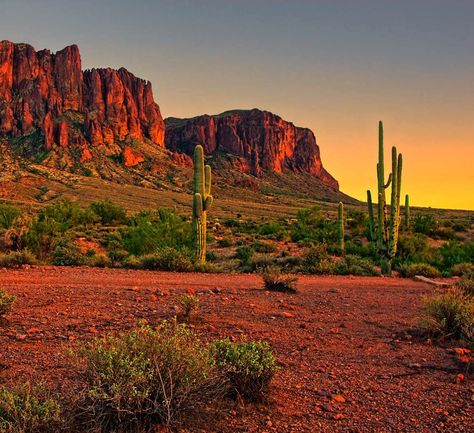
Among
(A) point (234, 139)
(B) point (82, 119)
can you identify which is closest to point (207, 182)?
(B) point (82, 119)

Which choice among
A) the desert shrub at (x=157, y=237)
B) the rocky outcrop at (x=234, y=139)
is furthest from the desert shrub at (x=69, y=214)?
the rocky outcrop at (x=234, y=139)

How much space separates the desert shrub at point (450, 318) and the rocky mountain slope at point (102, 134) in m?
85.9

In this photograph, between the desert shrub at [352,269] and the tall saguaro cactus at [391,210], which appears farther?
the tall saguaro cactus at [391,210]

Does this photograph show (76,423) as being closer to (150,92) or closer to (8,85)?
(8,85)

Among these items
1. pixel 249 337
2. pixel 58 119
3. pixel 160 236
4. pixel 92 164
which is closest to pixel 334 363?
pixel 249 337

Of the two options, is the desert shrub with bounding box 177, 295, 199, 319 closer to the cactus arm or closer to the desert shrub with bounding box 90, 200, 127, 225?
the cactus arm

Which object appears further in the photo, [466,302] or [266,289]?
[266,289]

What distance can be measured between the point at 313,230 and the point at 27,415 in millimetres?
31953

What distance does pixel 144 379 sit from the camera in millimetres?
3494

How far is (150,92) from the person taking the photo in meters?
161

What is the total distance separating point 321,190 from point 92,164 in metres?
94.5

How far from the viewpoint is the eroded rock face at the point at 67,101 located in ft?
384

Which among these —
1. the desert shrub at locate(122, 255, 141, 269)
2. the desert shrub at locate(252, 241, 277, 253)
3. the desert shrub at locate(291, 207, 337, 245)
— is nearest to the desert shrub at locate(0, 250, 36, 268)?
the desert shrub at locate(122, 255, 141, 269)

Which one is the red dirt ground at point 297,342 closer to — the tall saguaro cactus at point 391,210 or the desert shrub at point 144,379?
the desert shrub at point 144,379
